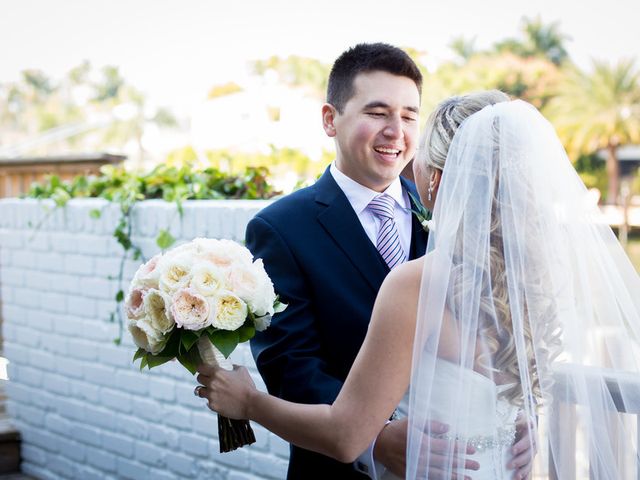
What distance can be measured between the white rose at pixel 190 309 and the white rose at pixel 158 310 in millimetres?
25

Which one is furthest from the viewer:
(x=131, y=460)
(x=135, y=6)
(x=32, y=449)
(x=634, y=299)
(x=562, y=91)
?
(x=135, y=6)

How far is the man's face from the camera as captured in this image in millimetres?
2480

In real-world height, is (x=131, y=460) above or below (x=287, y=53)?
below

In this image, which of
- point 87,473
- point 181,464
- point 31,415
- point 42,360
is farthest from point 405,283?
point 31,415

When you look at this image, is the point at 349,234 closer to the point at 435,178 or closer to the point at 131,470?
the point at 435,178

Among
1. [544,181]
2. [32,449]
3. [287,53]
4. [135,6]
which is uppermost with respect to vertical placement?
[135,6]

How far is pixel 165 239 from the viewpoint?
4105 mm

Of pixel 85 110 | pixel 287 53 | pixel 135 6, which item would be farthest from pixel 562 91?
pixel 85 110

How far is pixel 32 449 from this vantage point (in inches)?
207

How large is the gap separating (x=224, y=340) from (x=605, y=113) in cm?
5372

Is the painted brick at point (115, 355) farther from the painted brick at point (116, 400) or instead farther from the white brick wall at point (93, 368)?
the painted brick at point (116, 400)

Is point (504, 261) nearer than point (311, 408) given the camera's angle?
Yes

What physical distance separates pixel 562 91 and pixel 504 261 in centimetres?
5728

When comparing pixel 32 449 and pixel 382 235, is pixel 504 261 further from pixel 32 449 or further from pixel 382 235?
pixel 32 449
